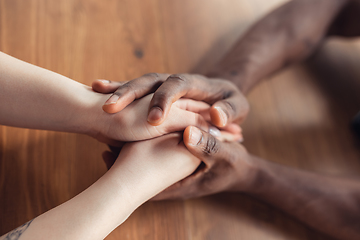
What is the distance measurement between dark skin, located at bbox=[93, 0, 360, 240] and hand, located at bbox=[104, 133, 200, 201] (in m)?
0.03

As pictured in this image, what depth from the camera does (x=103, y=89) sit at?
1.80ft

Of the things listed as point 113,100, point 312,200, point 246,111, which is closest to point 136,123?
point 113,100

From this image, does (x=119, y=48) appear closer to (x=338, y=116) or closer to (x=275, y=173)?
(x=275, y=173)

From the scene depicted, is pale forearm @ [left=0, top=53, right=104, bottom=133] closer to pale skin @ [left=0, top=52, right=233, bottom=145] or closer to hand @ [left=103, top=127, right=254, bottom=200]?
pale skin @ [left=0, top=52, right=233, bottom=145]

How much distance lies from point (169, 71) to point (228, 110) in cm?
30

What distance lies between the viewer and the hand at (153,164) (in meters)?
0.49

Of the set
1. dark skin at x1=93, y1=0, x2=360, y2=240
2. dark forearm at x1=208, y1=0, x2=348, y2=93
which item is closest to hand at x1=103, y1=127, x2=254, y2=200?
dark skin at x1=93, y1=0, x2=360, y2=240

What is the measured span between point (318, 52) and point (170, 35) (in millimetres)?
514

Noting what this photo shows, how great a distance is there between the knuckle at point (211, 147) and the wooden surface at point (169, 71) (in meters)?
0.18

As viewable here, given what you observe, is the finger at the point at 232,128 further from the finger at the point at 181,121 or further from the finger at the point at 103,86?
the finger at the point at 103,86

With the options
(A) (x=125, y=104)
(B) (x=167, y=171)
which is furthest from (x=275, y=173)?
(A) (x=125, y=104)

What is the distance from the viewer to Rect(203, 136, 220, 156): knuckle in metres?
0.51

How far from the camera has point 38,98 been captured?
51cm

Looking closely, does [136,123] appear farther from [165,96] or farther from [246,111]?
[246,111]
